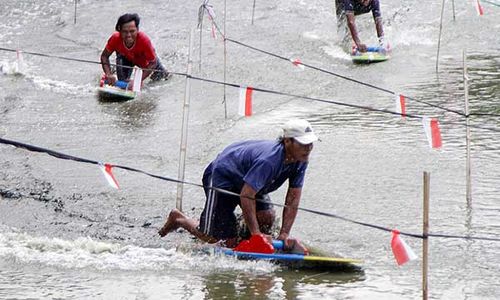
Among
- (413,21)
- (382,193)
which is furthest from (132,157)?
(413,21)

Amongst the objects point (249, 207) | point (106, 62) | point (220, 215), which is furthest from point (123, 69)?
point (249, 207)

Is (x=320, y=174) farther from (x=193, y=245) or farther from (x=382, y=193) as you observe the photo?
(x=193, y=245)

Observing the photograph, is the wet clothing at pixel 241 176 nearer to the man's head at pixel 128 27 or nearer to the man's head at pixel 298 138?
the man's head at pixel 298 138

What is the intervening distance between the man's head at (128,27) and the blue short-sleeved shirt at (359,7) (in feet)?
12.7

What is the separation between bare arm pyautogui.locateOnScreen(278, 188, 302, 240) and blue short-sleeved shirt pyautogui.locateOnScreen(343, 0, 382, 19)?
28.0 ft

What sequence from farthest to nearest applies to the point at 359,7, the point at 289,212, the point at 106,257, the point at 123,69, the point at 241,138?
the point at 359,7 → the point at 123,69 → the point at 241,138 → the point at 106,257 → the point at 289,212

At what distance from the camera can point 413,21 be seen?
18.7 m

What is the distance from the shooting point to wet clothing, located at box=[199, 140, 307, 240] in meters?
7.91

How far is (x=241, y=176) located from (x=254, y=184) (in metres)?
0.37

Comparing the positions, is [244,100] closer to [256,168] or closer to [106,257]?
[256,168]

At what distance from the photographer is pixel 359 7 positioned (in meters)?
16.5

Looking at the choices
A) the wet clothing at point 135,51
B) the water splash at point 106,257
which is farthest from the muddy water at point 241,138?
the wet clothing at point 135,51

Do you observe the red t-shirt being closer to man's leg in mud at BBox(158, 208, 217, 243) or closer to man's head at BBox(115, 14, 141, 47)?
man's head at BBox(115, 14, 141, 47)

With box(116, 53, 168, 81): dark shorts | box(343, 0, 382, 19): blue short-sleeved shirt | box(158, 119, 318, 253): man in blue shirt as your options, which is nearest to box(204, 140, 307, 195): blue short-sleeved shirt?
box(158, 119, 318, 253): man in blue shirt
